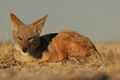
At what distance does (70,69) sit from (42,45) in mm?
2979

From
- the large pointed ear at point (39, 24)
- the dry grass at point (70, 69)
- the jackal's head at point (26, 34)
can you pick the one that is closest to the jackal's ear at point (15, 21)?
the jackal's head at point (26, 34)

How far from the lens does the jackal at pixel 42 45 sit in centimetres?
1182

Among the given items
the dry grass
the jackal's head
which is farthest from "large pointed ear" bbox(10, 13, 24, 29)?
the dry grass

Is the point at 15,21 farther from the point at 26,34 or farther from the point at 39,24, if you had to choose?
the point at 39,24

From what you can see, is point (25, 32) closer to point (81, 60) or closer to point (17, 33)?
point (17, 33)

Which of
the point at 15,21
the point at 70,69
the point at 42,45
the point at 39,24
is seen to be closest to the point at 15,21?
the point at 15,21

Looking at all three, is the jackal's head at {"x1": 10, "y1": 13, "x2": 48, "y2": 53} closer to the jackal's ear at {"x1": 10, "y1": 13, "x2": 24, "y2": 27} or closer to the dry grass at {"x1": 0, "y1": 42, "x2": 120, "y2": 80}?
the jackal's ear at {"x1": 10, "y1": 13, "x2": 24, "y2": 27}

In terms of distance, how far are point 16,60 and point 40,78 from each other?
17.6ft

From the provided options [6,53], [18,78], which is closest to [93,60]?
Result: [6,53]

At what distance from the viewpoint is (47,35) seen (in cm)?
1283

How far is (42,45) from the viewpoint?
12.2 m

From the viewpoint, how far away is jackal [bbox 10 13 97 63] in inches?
465

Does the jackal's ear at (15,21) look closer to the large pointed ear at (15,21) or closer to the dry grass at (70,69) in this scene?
the large pointed ear at (15,21)

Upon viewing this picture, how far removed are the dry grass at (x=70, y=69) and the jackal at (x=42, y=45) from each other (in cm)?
36
